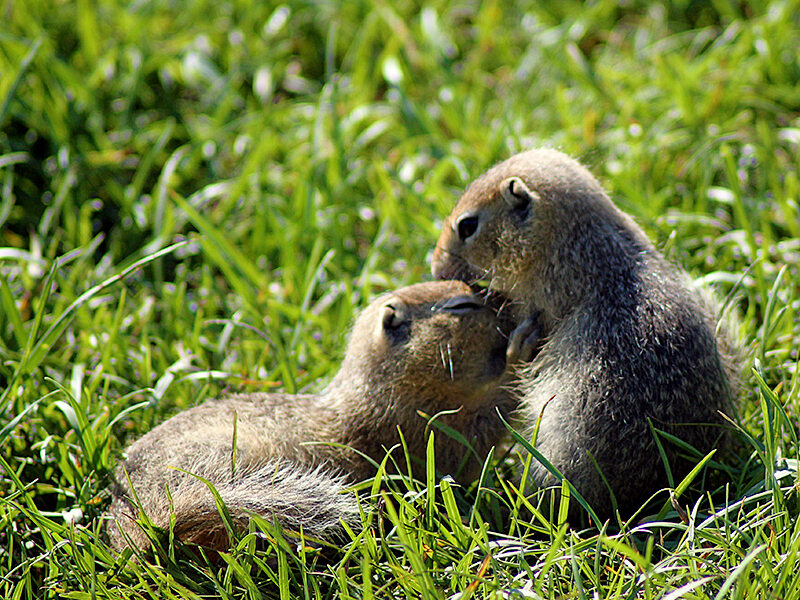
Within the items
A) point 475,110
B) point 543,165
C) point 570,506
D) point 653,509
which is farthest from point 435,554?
point 475,110

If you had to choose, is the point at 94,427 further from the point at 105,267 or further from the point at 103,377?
the point at 105,267

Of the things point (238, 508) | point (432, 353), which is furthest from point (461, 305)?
point (238, 508)

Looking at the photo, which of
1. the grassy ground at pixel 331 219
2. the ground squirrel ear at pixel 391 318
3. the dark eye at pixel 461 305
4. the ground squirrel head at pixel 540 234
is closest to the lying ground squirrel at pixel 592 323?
the ground squirrel head at pixel 540 234

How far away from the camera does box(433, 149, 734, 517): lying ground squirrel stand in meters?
3.57

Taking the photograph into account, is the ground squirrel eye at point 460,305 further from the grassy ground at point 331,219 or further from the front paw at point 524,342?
the grassy ground at point 331,219

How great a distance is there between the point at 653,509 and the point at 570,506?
0.35 meters

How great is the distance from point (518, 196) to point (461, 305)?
61cm

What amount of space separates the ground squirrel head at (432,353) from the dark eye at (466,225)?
13.6 inches

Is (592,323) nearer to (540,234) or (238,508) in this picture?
(540,234)

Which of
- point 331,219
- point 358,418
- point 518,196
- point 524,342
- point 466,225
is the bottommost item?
point 358,418

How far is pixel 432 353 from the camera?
13.8 ft

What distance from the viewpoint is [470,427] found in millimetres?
4223

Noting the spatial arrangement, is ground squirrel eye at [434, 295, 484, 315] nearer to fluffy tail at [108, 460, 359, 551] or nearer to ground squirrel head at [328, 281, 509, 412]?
ground squirrel head at [328, 281, 509, 412]

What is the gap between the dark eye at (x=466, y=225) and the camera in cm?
447
